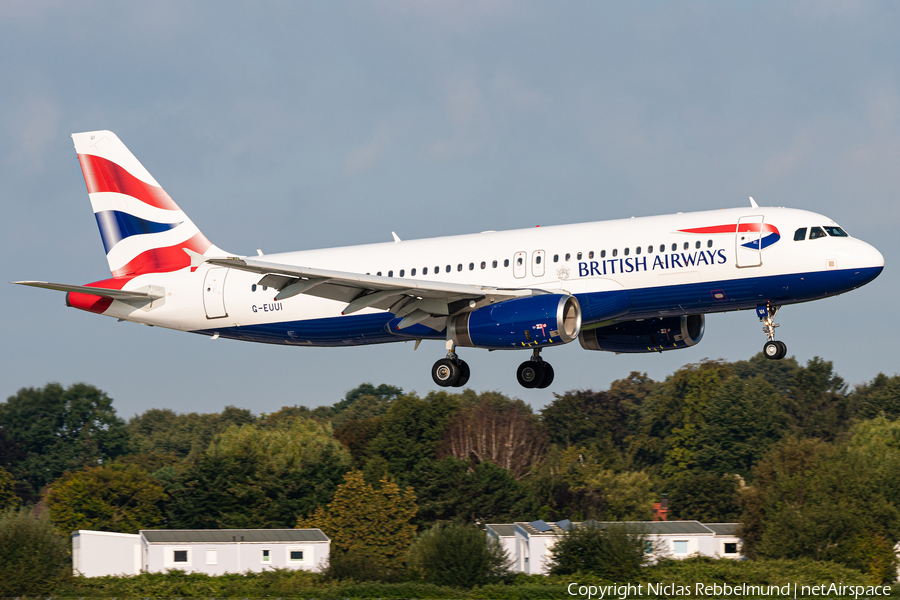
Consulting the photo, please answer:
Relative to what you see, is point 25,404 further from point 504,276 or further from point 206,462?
point 504,276

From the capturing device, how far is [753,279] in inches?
1462

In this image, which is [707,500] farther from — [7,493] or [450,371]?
[7,493]

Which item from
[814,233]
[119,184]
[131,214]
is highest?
[119,184]

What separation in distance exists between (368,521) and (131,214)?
164 feet

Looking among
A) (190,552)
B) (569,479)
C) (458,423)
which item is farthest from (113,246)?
(458,423)

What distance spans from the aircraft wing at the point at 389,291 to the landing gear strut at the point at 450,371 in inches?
52.2

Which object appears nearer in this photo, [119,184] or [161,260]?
[161,260]

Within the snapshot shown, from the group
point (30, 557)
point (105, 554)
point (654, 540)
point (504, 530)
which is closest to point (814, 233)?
point (654, 540)

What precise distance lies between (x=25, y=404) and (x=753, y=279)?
12666 cm

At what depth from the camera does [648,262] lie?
38.0 m

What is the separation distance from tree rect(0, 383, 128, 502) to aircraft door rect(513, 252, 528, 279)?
11761 cm

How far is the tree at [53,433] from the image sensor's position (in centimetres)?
14425

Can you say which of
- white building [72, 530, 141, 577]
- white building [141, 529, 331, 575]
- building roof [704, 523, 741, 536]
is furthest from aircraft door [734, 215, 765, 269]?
white building [72, 530, 141, 577]

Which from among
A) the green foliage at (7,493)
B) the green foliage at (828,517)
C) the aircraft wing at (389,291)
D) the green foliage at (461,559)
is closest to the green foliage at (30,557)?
the green foliage at (461,559)
